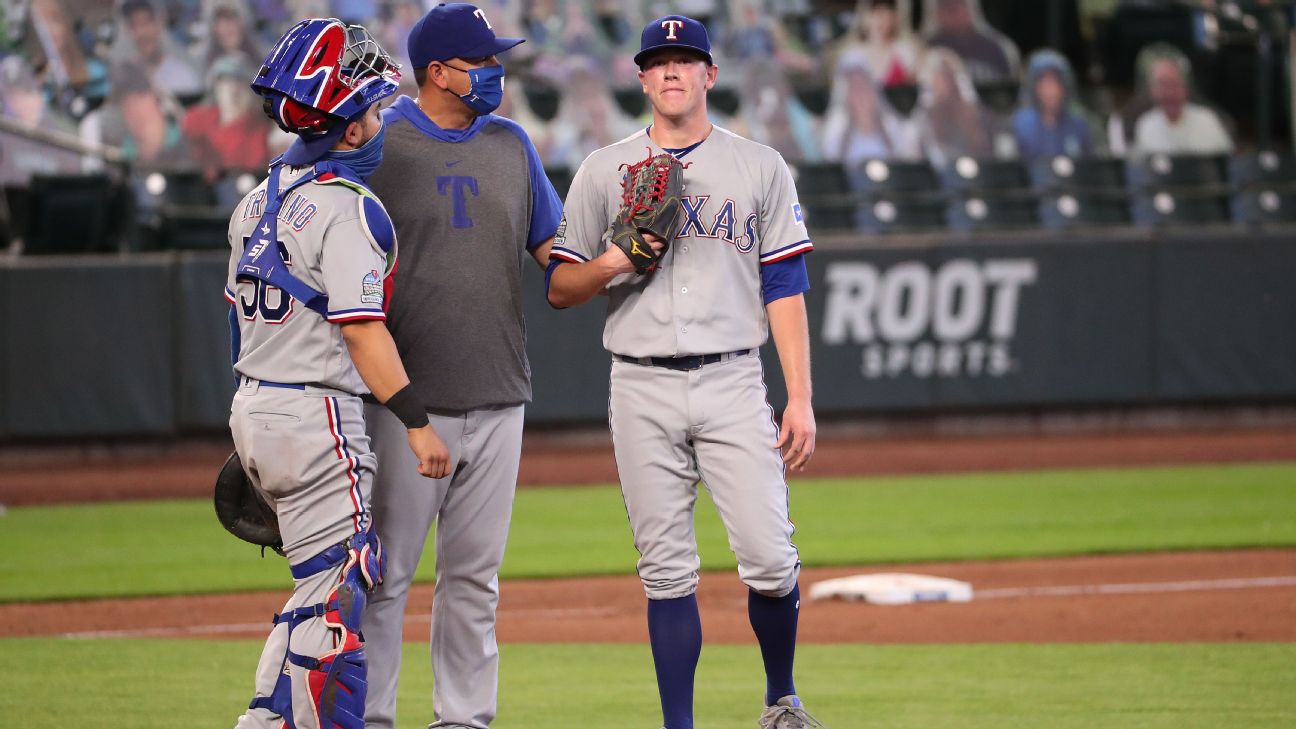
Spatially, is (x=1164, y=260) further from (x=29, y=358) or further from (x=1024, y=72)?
(x=29, y=358)

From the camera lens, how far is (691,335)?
4.62m

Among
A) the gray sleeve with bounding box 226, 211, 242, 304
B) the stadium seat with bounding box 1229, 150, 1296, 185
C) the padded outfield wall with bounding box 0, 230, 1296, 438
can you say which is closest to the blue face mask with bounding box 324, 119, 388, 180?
the gray sleeve with bounding box 226, 211, 242, 304

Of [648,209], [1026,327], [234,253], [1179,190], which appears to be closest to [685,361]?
[648,209]

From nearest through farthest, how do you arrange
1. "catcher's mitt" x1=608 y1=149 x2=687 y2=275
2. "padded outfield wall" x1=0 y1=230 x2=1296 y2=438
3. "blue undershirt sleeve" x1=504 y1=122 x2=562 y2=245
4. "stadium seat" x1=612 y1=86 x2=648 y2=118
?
"catcher's mitt" x1=608 y1=149 x2=687 y2=275, "blue undershirt sleeve" x1=504 y1=122 x2=562 y2=245, "padded outfield wall" x1=0 y1=230 x2=1296 y2=438, "stadium seat" x1=612 y1=86 x2=648 y2=118

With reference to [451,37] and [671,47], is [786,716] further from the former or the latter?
[451,37]

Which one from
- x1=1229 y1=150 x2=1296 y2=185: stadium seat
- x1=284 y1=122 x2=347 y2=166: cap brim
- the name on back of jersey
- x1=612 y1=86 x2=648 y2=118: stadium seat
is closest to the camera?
the name on back of jersey

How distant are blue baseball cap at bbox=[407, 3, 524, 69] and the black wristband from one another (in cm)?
107

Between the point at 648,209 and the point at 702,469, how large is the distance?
2.49 feet

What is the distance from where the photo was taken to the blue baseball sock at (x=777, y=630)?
4.74 metres

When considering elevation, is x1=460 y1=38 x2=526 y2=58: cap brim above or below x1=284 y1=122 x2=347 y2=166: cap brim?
above

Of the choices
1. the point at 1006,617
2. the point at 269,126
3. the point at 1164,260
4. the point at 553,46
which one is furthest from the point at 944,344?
the point at 1006,617

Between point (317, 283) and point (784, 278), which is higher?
Result: point (317, 283)

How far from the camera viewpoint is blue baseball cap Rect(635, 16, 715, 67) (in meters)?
4.55

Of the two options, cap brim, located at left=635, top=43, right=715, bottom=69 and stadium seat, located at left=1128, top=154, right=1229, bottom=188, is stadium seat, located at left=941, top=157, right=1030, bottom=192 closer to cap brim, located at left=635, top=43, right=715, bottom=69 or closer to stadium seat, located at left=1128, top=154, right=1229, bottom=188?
stadium seat, located at left=1128, top=154, right=1229, bottom=188
